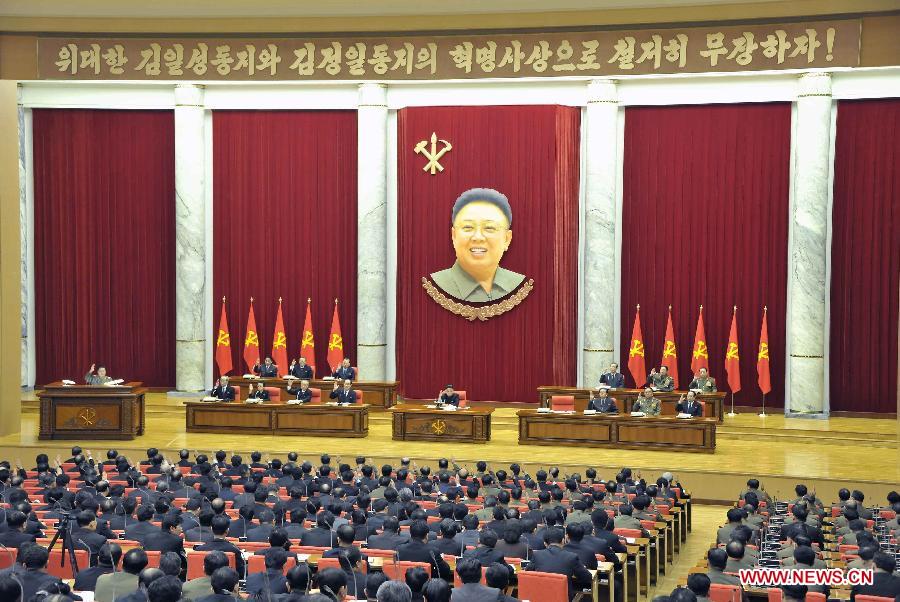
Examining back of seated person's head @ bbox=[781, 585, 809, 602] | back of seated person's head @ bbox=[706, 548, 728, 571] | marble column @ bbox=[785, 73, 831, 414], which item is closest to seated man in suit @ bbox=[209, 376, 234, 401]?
marble column @ bbox=[785, 73, 831, 414]

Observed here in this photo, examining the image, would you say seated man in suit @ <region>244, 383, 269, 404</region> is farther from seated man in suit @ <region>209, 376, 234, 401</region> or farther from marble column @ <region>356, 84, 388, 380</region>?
marble column @ <region>356, 84, 388, 380</region>

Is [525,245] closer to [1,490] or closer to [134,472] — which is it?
[134,472]

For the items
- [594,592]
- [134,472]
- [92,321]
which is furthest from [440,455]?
[92,321]

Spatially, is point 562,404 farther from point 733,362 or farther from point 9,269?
point 9,269

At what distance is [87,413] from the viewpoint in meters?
16.9

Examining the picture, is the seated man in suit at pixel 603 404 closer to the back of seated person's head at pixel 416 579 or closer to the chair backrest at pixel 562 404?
the chair backrest at pixel 562 404

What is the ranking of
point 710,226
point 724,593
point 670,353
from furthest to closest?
1. point 710,226
2. point 670,353
3. point 724,593

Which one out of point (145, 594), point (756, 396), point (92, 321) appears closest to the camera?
point (145, 594)

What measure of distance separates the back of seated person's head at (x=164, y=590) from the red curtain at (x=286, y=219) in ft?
50.2

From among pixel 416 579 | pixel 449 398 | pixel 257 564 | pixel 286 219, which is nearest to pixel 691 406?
pixel 449 398

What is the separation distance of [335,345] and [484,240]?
11.0ft

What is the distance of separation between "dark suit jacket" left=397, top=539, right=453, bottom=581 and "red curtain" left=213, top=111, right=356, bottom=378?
514 inches

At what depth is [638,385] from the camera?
20.2m

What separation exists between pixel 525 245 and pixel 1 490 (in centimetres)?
1151
